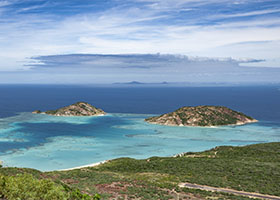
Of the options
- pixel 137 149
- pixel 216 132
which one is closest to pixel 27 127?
pixel 137 149

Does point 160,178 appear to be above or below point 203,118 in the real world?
below

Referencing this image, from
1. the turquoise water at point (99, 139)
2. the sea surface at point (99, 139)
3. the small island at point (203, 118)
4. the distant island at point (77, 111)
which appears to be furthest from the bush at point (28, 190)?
the distant island at point (77, 111)

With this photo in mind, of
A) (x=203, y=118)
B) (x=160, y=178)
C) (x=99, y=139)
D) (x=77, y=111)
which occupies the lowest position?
(x=99, y=139)

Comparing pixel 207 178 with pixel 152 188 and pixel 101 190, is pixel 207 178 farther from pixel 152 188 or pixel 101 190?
pixel 101 190

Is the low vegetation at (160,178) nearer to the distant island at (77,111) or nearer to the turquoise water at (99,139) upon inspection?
the turquoise water at (99,139)

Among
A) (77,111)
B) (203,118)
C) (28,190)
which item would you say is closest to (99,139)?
(203,118)

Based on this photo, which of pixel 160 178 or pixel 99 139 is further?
pixel 99 139

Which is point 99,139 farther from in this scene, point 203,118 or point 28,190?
point 28,190

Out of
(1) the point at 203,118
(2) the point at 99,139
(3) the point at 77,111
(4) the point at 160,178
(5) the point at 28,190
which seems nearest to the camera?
(5) the point at 28,190
